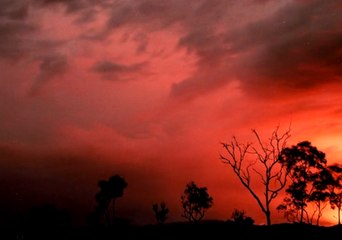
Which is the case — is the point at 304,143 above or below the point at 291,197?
above

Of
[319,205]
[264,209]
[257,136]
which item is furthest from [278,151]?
[319,205]

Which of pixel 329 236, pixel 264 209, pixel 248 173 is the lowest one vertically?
pixel 329 236

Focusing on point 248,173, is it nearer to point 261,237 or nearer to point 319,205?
point 261,237

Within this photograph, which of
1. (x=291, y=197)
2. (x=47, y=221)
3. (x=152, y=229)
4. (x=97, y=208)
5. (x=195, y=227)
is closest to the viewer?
(x=195, y=227)

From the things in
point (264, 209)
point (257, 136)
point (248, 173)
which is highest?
point (257, 136)

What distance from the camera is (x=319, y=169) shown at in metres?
79.7

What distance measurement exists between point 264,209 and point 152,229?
22.5m

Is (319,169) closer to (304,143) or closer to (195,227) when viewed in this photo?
(304,143)

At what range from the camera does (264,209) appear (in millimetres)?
55812

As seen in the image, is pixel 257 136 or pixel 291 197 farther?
pixel 291 197

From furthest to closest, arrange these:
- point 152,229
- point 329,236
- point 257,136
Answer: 1. point 152,229
2. point 257,136
3. point 329,236

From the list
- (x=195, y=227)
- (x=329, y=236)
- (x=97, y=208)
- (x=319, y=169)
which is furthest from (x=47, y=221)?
(x=329, y=236)

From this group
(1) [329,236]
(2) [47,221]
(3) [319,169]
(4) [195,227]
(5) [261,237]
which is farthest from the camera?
(2) [47,221]

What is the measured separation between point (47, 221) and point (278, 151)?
236 feet
